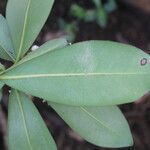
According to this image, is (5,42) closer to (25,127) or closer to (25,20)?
(25,20)

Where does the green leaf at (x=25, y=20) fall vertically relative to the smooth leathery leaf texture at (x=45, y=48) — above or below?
above

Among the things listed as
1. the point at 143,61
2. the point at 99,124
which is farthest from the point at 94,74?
the point at 99,124

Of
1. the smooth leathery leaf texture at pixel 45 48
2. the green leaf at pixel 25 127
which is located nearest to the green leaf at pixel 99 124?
the green leaf at pixel 25 127

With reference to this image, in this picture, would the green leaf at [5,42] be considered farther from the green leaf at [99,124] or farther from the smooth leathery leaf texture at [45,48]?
the green leaf at [99,124]

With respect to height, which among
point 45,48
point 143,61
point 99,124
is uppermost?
point 45,48

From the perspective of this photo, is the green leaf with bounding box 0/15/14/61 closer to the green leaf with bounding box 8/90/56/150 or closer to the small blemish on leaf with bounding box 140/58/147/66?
the green leaf with bounding box 8/90/56/150

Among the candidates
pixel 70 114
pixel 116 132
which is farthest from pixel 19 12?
pixel 116 132
